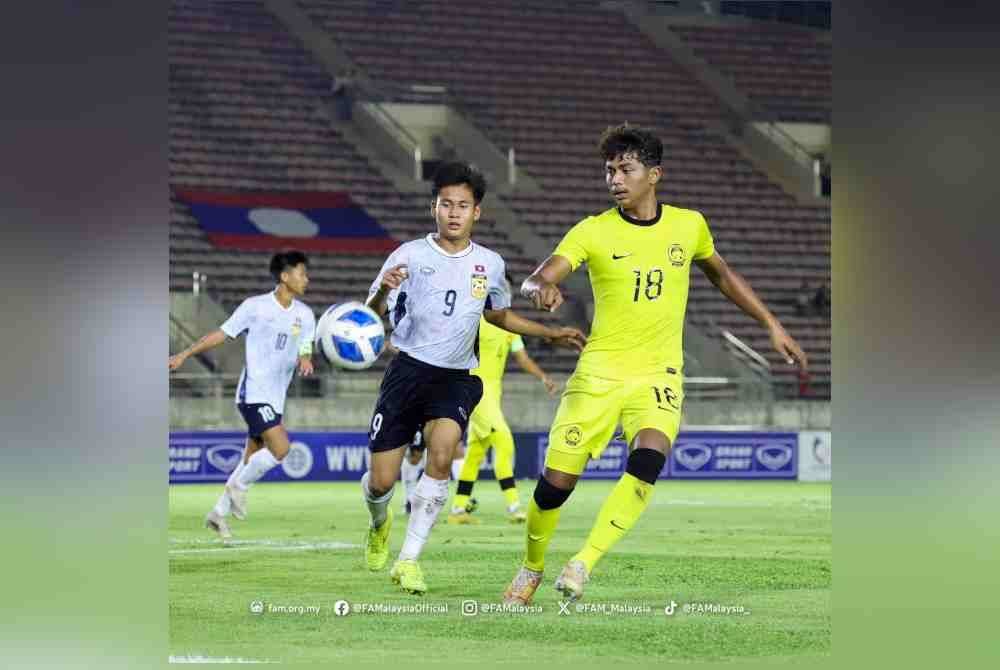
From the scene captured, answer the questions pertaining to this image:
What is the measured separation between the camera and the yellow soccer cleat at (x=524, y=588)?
7.05 m

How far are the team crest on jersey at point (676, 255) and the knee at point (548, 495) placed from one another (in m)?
1.07

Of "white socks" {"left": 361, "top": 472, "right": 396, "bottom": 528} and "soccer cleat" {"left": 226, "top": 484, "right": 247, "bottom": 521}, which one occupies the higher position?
"white socks" {"left": 361, "top": 472, "right": 396, "bottom": 528}

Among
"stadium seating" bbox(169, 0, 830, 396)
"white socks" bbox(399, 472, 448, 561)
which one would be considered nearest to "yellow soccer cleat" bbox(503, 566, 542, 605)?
"white socks" bbox(399, 472, 448, 561)

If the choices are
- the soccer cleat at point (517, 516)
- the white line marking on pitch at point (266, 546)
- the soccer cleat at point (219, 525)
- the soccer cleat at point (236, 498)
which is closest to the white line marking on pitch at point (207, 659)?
the white line marking on pitch at point (266, 546)

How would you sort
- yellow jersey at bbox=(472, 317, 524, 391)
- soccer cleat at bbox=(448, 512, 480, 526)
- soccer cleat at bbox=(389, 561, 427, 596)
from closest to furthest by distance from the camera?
1. soccer cleat at bbox=(389, 561, 427, 596)
2. soccer cleat at bbox=(448, 512, 480, 526)
3. yellow jersey at bbox=(472, 317, 524, 391)

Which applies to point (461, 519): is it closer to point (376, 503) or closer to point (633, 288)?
point (376, 503)

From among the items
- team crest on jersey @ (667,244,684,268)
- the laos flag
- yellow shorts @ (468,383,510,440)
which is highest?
the laos flag

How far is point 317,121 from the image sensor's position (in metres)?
25.3

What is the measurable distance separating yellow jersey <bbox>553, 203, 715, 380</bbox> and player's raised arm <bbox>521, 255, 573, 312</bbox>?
0.38m

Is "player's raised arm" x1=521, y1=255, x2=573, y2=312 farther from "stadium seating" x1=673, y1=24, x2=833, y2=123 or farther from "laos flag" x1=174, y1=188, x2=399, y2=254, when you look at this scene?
"stadium seating" x1=673, y1=24, x2=833, y2=123

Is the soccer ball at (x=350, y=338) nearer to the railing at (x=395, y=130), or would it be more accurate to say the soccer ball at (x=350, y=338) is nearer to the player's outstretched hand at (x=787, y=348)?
the player's outstretched hand at (x=787, y=348)

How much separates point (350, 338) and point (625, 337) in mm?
1192

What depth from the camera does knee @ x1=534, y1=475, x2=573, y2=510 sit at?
6984mm
